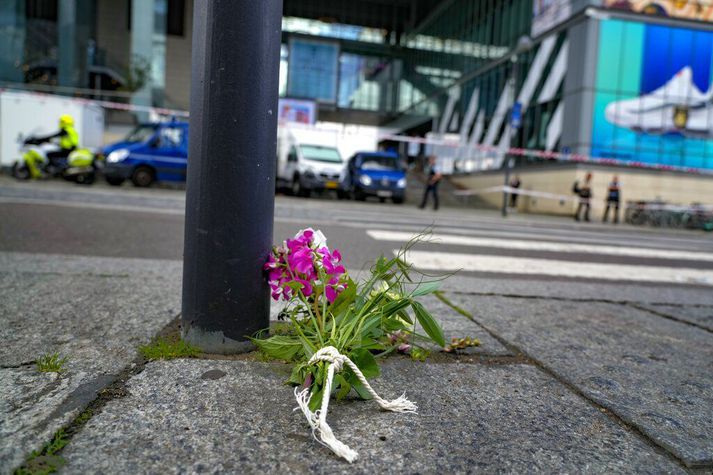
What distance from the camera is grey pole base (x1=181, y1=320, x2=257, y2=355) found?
6.72ft

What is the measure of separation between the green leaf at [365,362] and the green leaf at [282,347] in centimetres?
23

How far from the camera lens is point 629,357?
2545mm

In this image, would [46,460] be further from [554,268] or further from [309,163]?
[309,163]

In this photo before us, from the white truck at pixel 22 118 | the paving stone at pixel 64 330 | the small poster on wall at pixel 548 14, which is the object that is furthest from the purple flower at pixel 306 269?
the small poster on wall at pixel 548 14

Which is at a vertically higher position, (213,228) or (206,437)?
(213,228)

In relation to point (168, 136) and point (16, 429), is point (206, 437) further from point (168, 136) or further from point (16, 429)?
point (168, 136)

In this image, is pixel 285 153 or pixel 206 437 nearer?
pixel 206 437

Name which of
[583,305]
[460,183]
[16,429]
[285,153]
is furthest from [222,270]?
[460,183]

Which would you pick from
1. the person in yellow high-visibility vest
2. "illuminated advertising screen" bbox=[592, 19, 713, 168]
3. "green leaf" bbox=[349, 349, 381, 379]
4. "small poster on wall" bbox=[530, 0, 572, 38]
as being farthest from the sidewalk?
"small poster on wall" bbox=[530, 0, 572, 38]

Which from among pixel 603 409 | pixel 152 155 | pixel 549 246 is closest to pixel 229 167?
pixel 603 409

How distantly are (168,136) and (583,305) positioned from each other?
48.5ft

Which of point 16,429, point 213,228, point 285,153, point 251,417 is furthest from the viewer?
point 285,153

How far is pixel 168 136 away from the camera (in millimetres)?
16281

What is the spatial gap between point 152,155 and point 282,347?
1561 centimetres
